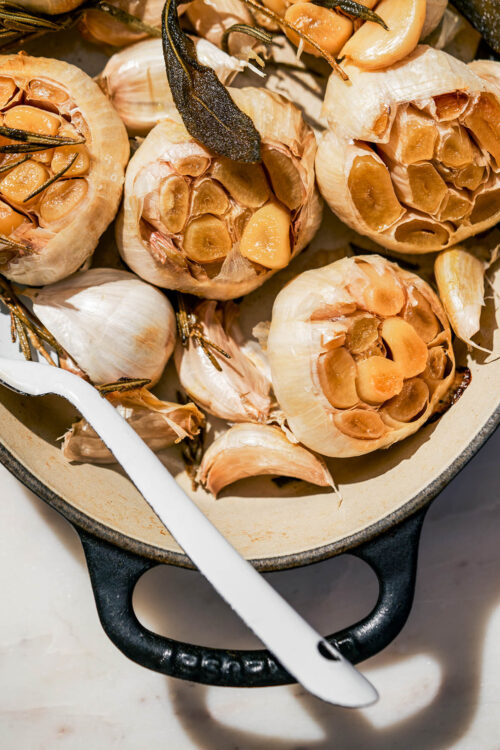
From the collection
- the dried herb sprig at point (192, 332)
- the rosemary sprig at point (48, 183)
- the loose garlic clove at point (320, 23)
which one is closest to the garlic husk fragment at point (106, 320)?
the dried herb sprig at point (192, 332)

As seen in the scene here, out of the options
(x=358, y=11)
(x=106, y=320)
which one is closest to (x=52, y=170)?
(x=106, y=320)

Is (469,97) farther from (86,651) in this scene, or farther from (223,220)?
(86,651)

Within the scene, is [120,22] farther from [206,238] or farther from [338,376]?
[338,376]

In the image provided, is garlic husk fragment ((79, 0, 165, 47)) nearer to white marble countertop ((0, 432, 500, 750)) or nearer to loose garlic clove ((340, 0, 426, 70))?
loose garlic clove ((340, 0, 426, 70))

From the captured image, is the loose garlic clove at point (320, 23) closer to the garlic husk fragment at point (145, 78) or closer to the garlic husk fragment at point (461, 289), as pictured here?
the garlic husk fragment at point (145, 78)

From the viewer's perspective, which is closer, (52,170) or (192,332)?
(52,170)

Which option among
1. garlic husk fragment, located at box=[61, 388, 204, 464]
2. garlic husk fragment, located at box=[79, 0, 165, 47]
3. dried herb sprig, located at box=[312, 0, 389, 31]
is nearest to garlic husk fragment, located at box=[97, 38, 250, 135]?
garlic husk fragment, located at box=[79, 0, 165, 47]
